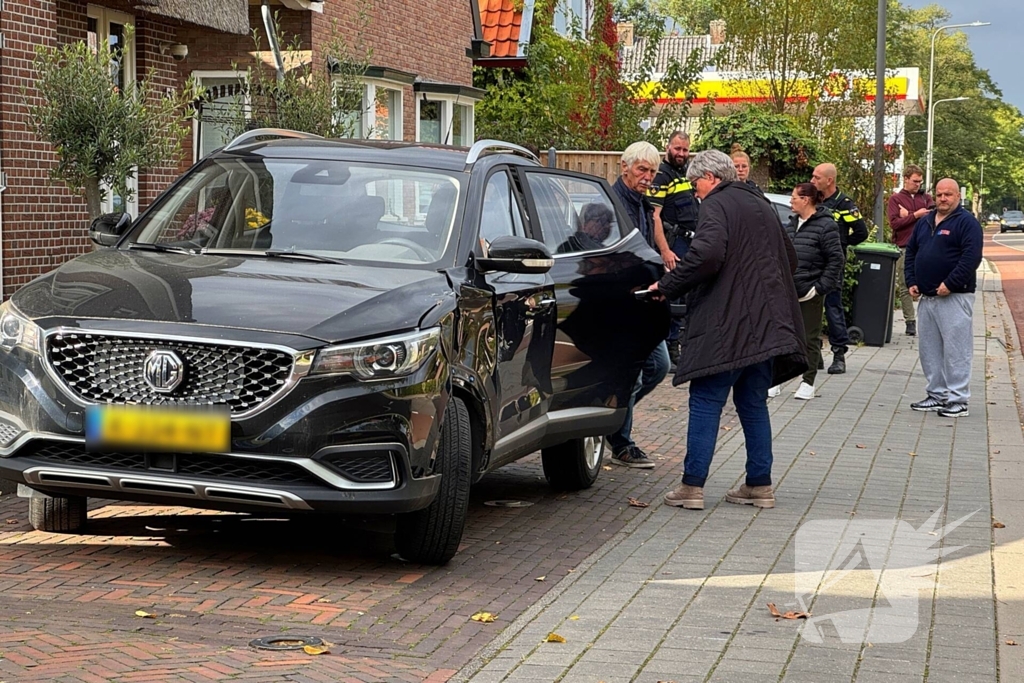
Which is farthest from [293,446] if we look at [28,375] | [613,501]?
[613,501]

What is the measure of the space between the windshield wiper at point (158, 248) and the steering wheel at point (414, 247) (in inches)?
35.3

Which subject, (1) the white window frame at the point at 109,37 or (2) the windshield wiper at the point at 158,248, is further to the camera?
(1) the white window frame at the point at 109,37

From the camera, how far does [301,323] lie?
19.0 feet

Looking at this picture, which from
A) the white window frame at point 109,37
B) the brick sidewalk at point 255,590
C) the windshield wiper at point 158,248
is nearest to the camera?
the brick sidewalk at point 255,590

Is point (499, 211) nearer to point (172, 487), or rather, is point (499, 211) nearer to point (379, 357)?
point (379, 357)

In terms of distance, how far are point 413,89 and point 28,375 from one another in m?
15.7

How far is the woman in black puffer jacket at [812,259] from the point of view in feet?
41.8

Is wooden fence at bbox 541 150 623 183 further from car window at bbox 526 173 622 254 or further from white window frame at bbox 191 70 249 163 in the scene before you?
car window at bbox 526 173 622 254

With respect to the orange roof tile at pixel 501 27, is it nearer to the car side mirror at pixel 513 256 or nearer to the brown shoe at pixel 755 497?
the brown shoe at pixel 755 497

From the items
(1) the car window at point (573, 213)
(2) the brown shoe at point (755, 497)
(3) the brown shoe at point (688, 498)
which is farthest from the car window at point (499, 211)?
(2) the brown shoe at point (755, 497)

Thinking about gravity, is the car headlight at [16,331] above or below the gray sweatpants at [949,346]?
above

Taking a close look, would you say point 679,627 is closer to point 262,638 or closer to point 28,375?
point 262,638

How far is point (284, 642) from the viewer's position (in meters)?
5.27

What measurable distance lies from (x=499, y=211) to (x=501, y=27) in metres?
18.9
